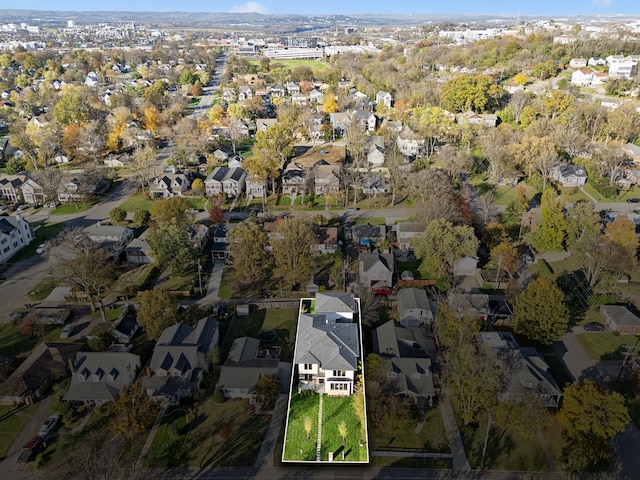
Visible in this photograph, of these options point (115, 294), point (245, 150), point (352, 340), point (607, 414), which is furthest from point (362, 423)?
point (245, 150)

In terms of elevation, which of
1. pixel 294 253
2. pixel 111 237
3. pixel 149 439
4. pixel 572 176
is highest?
pixel 294 253

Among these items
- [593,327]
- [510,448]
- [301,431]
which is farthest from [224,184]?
[510,448]

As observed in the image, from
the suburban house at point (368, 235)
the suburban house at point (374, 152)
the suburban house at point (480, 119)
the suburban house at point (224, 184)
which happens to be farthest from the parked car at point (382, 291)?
the suburban house at point (480, 119)

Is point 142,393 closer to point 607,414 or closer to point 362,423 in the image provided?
point 362,423

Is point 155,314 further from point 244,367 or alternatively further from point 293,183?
point 293,183

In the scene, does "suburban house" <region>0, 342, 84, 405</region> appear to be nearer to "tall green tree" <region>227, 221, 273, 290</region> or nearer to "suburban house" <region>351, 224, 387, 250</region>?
"tall green tree" <region>227, 221, 273, 290</region>

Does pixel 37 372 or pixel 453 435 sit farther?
pixel 37 372
